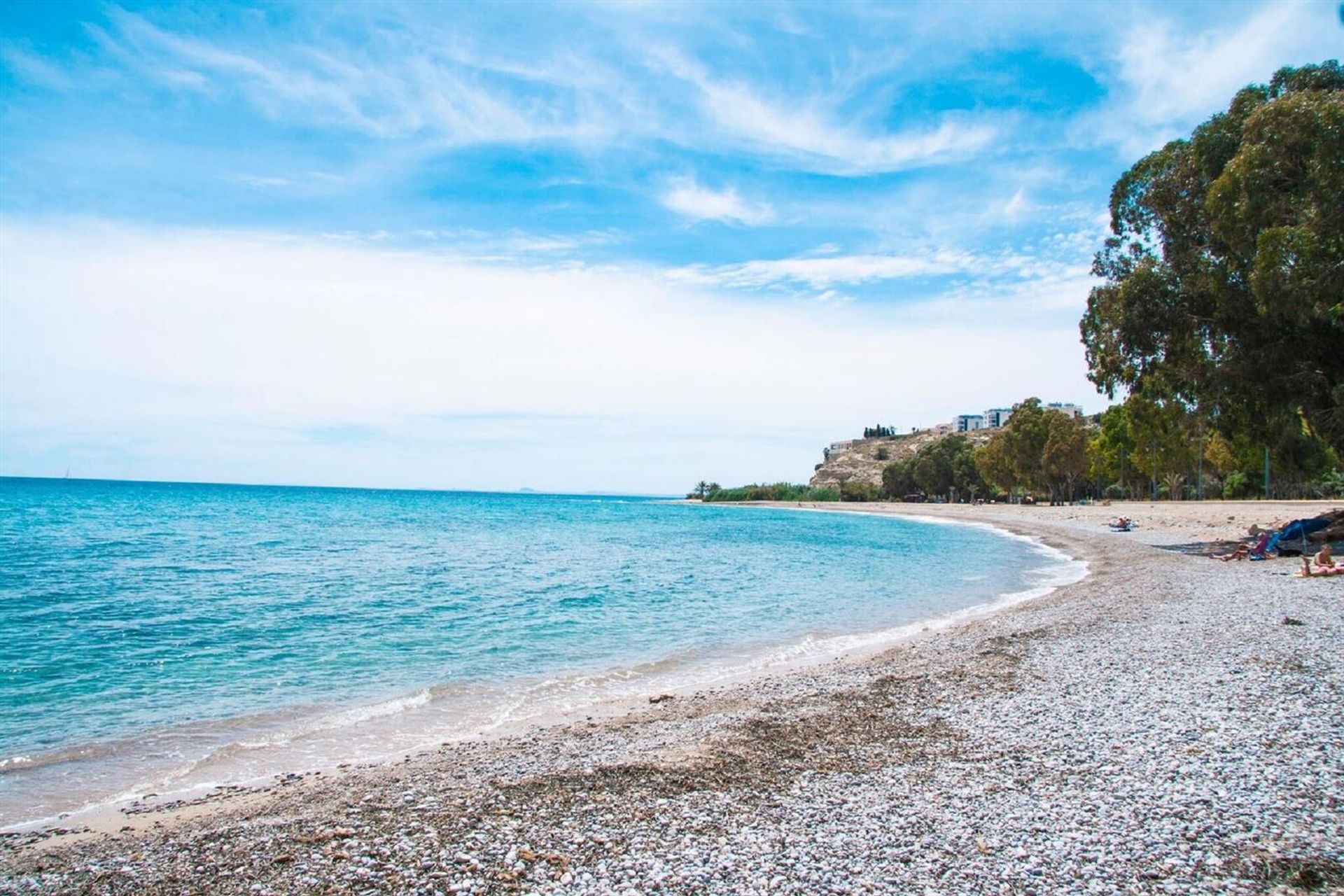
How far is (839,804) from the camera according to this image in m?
5.98

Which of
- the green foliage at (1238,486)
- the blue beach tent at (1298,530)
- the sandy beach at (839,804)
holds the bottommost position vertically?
the sandy beach at (839,804)

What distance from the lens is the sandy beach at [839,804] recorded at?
4867 mm

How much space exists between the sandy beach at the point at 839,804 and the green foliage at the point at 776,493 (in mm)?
151378

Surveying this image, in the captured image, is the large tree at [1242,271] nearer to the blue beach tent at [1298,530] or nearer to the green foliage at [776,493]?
the blue beach tent at [1298,530]

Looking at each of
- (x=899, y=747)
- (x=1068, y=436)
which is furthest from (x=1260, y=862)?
(x=1068, y=436)

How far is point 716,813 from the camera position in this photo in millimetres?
5867

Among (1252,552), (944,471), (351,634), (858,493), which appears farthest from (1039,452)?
(351,634)

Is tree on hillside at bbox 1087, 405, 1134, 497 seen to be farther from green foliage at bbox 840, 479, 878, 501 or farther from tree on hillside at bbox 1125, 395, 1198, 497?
green foliage at bbox 840, 479, 878, 501

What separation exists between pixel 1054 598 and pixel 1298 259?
10.6 meters

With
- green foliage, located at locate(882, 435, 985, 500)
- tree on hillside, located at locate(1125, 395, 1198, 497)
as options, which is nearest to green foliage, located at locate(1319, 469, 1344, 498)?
tree on hillside, located at locate(1125, 395, 1198, 497)

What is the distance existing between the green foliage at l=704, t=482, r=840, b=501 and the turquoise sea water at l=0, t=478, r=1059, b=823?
122m

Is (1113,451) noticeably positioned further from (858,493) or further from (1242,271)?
(1242,271)

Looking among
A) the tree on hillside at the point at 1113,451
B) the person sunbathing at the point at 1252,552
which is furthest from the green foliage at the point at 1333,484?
the person sunbathing at the point at 1252,552

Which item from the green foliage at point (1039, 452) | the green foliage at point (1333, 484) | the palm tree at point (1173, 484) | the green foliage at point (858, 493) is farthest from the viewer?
the green foliage at point (858, 493)
